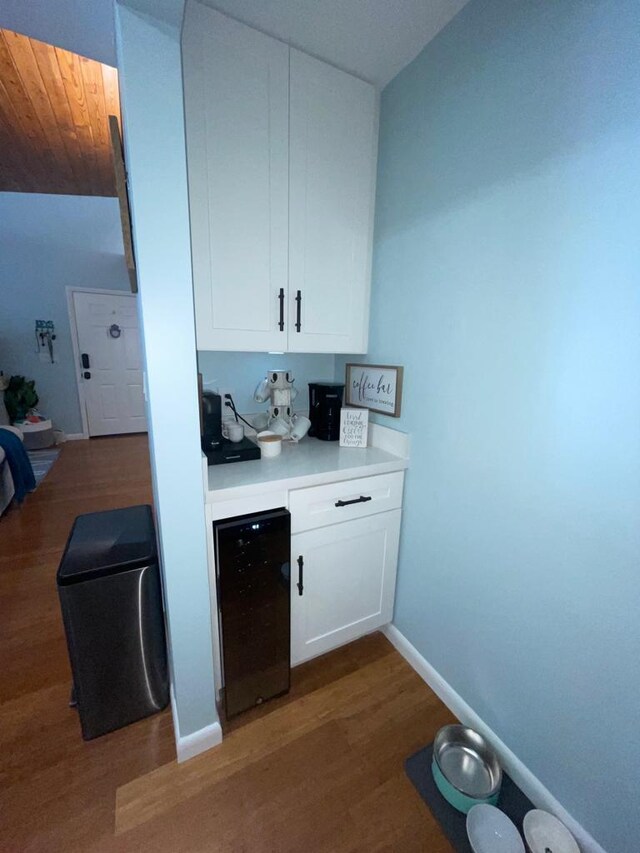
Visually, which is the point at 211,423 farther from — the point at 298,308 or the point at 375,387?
the point at 375,387

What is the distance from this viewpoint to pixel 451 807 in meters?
1.04

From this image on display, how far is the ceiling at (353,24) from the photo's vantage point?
1037 millimetres

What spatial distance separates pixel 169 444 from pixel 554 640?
4.05ft

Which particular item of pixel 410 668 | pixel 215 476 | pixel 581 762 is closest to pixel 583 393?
pixel 581 762

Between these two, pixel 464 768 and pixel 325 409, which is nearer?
pixel 464 768

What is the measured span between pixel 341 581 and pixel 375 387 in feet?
2.88

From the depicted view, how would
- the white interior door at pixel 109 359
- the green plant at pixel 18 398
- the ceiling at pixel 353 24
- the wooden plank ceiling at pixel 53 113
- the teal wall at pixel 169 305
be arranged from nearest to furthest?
the teal wall at pixel 169 305 → the ceiling at pixel 353 24 → the wooden plank ceiling at pixel 53 113 → the green plant at pixel 18 398 → the white interior door at pixel 109 359

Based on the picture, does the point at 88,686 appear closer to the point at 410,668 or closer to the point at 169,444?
the point at 169,444

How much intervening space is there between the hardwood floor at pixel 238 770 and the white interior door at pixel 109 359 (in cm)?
389

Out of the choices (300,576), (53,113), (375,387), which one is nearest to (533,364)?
(375,387)

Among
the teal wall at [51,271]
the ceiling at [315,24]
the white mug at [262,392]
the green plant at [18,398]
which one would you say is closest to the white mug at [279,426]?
the white mug at [262,392]

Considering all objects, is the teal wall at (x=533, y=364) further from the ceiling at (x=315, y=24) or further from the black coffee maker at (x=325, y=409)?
the black coffee maker at (x=325, y=409)

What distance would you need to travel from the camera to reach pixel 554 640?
3.21 ft

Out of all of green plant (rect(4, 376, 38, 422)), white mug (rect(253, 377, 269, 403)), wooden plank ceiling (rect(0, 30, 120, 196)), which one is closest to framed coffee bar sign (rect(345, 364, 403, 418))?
white mug (rect(253, 377, 269, 403))
